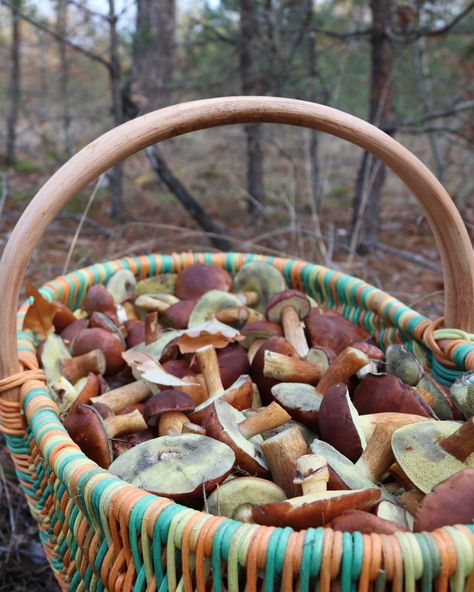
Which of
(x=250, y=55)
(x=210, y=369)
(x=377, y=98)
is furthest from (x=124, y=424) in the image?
(x=250, y=55)

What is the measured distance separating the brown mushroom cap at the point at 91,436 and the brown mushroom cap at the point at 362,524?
0.39 meters

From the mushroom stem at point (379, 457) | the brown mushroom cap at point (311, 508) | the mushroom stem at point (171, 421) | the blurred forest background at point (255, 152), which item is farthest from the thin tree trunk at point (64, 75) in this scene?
the brown mushroom cap at point (311, 508)

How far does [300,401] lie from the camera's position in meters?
0.98

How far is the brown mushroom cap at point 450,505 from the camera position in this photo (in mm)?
641

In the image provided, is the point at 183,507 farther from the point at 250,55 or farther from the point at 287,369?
the point at 250,55

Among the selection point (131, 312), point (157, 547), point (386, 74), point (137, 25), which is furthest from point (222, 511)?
point (137, 25)

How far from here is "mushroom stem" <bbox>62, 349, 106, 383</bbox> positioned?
3.90 ft

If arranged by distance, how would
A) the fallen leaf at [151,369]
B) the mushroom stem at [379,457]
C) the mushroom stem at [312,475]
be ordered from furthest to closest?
the fallen leaf at [151,369], the mushroom stem at [379,457], the mushroom stem at [312,475]

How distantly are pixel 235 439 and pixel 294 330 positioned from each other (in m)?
0.47

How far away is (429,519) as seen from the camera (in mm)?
646

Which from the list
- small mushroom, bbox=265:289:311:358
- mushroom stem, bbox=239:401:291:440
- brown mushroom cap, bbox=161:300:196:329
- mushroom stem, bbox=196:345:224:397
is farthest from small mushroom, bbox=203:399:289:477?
brown mushroom cap, bbox=161:300:196:329

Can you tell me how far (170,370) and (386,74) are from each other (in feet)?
8.06

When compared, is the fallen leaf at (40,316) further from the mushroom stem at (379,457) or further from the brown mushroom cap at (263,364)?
the mushroom stem at (379,457)

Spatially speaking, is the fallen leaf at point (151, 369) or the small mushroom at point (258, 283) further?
the small mushroom at point (258, 283)
